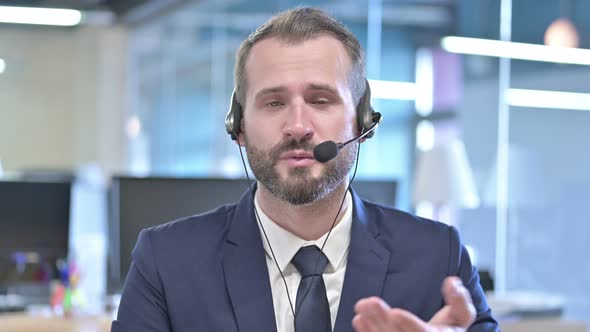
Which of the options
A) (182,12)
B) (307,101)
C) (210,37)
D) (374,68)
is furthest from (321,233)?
(182,12)

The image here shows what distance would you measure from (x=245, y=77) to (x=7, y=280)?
2675mm

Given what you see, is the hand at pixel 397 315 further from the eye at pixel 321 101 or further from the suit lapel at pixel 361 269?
the eye at pixel 321 101

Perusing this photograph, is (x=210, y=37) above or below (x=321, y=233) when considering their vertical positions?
above

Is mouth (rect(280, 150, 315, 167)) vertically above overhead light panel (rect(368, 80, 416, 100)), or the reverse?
overhead light panel (rect(368, 80, 416, 100))

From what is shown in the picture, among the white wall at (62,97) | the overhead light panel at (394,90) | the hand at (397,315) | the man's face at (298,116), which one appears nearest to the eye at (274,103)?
the man's face at (298,116)

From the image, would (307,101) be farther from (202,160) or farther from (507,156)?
(202,160)

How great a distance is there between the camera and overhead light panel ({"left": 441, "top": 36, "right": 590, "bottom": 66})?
3.69m

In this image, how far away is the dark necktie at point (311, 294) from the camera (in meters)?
1.52

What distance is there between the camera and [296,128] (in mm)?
1483

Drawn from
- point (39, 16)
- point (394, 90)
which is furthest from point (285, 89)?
point (39, 16)

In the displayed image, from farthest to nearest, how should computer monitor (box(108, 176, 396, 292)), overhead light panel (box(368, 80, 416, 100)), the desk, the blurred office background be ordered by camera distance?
overhead light panel (box(368, 80, 416, 100)) → the blurred office background → the desk → computer monitor (box(108, 176, 396, 292))

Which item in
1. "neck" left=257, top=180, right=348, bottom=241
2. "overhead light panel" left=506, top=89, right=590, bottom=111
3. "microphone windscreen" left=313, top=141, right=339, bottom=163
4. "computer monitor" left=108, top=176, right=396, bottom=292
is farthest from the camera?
"overhead light panel" left=506, top=89, right=590, bottom=111

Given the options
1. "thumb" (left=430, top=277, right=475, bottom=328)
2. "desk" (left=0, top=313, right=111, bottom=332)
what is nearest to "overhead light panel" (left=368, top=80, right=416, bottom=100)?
"desk" (left=0, top=313, right=111, bottom=332)

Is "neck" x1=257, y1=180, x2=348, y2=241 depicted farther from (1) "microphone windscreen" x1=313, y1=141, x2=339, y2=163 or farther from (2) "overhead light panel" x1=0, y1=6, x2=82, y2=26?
(2) "overhead light panel" x1=0, y1=6, x2=82, y2=26
